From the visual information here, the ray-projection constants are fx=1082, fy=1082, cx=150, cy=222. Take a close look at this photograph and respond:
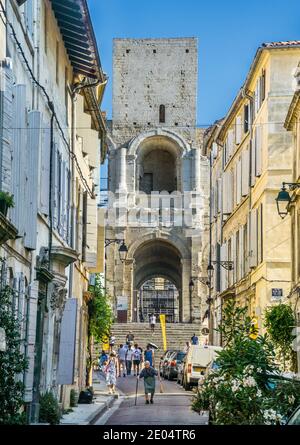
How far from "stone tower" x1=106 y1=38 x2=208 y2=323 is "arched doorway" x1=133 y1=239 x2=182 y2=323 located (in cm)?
15

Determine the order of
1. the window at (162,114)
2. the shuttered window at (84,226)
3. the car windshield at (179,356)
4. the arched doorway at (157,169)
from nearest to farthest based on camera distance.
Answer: the shuttered window at (84,226), the car windshield at (179,356), the arched doorway at (157,169), the window at (162,114)

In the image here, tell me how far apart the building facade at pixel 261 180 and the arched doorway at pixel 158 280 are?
30471 millimetres

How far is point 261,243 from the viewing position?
33469 millimetres

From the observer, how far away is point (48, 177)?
19312mm

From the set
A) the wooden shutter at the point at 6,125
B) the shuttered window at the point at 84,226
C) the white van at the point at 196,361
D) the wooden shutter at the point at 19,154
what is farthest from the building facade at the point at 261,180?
the wooden shutter at the point at 6,125

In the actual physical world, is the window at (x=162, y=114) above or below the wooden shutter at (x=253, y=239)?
above

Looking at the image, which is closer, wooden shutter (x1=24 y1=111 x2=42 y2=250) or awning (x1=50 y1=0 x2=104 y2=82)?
wooden shutter (x1=24 y1=111 x2=42 y2=250)

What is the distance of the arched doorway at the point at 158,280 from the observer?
73.0m

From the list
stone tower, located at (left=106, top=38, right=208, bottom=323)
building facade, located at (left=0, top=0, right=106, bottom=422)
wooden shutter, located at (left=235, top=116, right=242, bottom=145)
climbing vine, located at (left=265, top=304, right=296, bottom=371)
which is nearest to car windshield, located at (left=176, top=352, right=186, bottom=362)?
wooden shutter, located at (left=235, top=116, right=242, bottom=145)

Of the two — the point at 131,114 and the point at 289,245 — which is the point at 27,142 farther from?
the point at 131,114

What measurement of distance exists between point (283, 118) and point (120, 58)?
4359cm

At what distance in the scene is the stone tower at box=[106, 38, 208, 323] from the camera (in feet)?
229

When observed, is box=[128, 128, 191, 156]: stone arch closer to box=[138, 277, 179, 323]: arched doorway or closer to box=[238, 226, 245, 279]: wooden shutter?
box=[138, 277, 179, 323]: arched doorway

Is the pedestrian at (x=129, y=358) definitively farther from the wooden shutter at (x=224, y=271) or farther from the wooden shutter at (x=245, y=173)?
the wooden shutter at (x=245, y=173)
